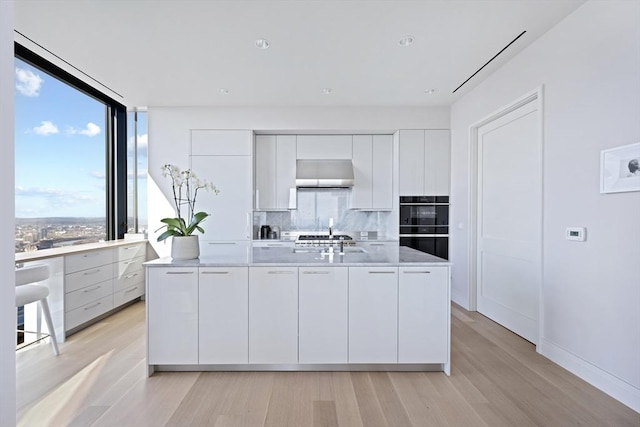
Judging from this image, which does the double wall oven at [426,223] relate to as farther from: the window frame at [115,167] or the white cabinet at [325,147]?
the window frame at [115,167]

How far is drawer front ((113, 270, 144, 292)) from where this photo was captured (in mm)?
3980

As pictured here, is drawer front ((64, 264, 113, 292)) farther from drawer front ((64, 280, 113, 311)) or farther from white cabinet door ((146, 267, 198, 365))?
white cabinet door ((146, 267, 198, 365))

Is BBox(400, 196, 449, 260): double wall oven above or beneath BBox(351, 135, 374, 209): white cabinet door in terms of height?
beneath

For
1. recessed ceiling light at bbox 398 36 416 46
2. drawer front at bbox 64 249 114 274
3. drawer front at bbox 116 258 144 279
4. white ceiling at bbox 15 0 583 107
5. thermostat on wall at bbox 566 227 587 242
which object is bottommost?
drawer front at bbox 116 258 144 279

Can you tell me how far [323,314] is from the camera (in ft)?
7.91

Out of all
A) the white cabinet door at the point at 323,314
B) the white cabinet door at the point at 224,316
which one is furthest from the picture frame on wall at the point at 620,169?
the white cabinet door at the point at 224,316

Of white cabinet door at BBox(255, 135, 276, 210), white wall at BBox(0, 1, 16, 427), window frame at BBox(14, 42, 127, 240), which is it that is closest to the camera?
white wall at BBox(0, 1, 16, 427)

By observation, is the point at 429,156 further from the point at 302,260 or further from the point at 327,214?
the point at 302,260

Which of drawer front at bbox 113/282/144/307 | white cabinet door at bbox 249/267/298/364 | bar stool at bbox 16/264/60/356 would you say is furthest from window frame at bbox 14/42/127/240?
white cabinet door at bbox 249/267/298/364

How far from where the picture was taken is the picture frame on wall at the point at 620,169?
1.98 meters

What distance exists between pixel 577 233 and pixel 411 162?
2563 mm

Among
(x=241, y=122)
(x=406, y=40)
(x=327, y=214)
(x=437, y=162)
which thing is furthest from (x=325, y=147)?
(x=406, y=40)

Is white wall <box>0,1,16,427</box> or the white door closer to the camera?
white wall <box>0,1,16,427</box>

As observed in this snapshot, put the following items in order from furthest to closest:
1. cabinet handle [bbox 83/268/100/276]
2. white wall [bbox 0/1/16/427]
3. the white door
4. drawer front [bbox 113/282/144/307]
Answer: drawer front [bbox 113/282/144/307]
cabinet handle [bbox 83/268/100/276]
the white door
white wall [bbox 0/1/16/427]
